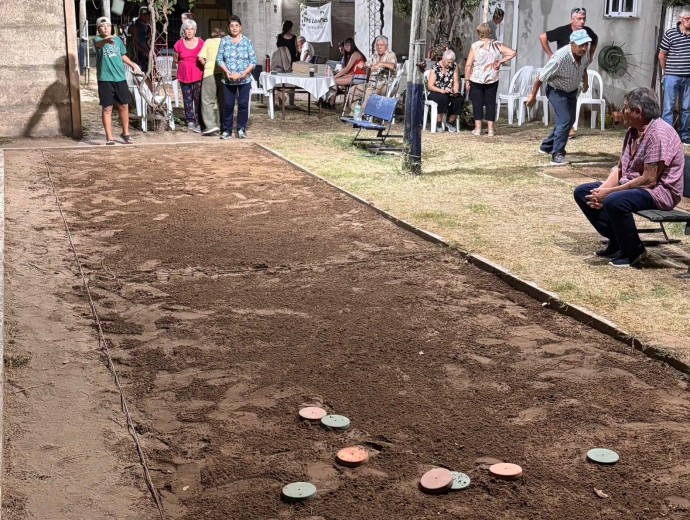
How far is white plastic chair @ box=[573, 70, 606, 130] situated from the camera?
14289 millimetres

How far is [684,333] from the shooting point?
558cm

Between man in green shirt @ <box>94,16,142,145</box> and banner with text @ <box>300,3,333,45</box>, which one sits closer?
man in green shirt @ <box>94,16,142,145</box>

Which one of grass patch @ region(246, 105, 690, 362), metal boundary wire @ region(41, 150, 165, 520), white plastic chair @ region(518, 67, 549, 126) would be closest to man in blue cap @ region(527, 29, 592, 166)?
grass patch @ region(246, 105, 690, 362)

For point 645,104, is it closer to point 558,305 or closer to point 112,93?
point 558,305

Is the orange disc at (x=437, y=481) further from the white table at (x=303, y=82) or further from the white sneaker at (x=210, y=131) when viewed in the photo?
the white table at (x=303, y=82)

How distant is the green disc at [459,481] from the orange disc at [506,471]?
128 millimetres

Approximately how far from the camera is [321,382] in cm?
504

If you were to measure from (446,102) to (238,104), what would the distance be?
320cm

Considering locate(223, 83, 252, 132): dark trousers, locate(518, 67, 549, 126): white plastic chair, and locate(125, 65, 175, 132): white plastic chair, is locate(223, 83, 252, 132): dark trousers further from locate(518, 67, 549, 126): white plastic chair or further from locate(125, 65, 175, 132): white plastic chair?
locate(518, 67, 549, 126): white plastic chair

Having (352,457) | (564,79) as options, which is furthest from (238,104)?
(352,457)

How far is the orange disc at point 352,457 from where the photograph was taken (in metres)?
4.10

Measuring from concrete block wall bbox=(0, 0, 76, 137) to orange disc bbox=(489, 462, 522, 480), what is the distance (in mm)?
10926

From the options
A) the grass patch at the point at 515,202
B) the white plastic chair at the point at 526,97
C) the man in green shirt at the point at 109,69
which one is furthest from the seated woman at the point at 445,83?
the man in green shirt at the point at 109,69

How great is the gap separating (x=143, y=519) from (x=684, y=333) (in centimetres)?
345
